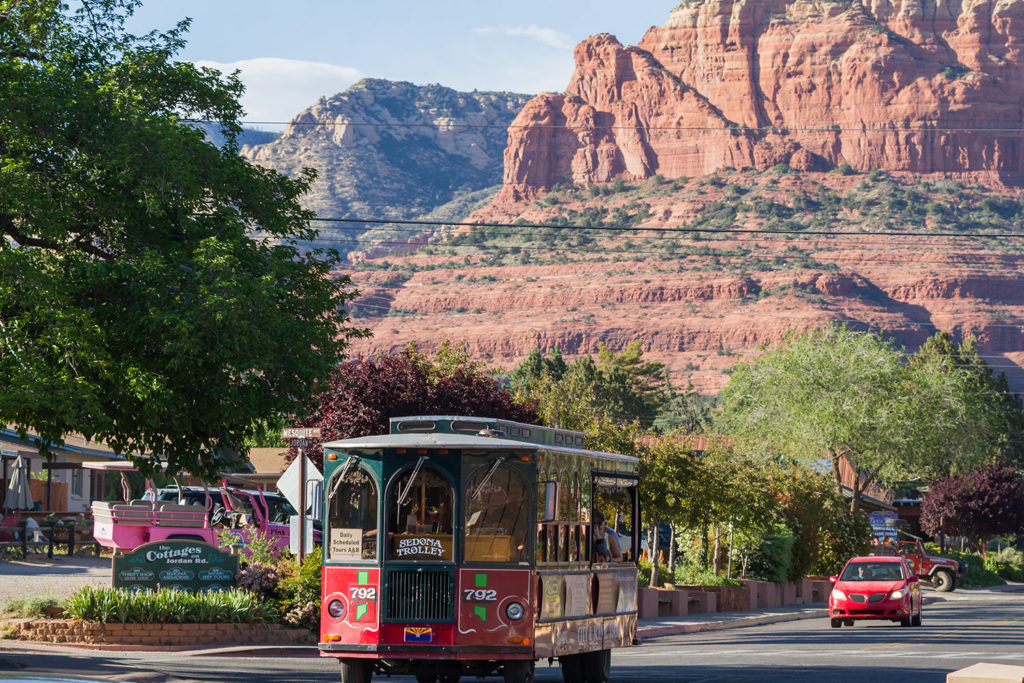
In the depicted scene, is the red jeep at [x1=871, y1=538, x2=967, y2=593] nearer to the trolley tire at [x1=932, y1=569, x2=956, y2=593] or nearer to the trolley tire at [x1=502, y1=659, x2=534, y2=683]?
the trolley tire at [x1=932, y1=569, x2=956, y2=593]

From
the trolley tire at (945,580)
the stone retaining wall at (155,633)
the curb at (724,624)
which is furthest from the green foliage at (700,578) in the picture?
the stone retaining wall at (155,633)

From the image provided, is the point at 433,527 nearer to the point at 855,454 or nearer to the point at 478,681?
the point at 478,681

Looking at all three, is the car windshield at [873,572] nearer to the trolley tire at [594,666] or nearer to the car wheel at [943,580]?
the trolley tire at [594,666]

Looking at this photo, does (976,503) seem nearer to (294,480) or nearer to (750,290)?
(294,480)

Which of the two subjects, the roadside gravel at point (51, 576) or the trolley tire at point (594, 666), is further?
the roadside gravel at point (51, 576)

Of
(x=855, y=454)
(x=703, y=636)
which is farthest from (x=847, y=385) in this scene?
(x=703, y=636)

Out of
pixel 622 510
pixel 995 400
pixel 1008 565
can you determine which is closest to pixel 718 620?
pixel 622 510

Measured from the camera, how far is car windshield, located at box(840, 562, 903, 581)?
3072 centimetres

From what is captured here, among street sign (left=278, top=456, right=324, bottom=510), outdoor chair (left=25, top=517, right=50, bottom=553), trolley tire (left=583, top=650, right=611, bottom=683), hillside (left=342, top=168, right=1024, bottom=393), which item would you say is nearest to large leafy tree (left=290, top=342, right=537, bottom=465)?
street sign (left=278, top=456, right=324, bottom=510)

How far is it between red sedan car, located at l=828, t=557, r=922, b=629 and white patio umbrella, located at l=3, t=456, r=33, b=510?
19632 millimetres

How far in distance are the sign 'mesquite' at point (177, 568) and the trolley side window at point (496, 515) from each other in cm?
829

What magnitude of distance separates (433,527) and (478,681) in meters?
3.64

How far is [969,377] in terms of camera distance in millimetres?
89125

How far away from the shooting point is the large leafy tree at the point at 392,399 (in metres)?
30.4
